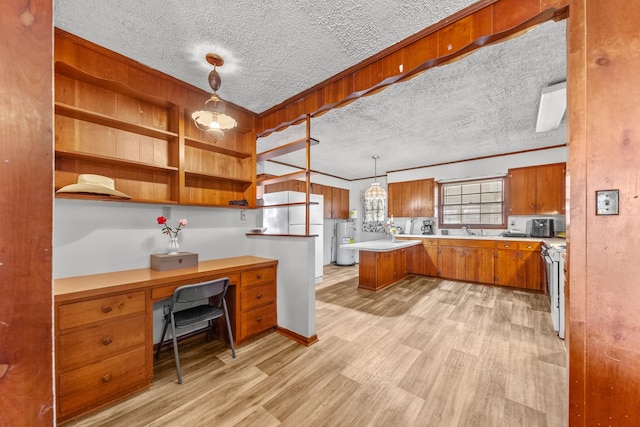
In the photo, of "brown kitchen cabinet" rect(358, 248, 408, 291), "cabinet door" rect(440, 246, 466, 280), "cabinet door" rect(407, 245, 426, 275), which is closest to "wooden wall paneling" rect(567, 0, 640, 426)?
"brown kitchen cabinet" rect(358, 248, 408, 291)

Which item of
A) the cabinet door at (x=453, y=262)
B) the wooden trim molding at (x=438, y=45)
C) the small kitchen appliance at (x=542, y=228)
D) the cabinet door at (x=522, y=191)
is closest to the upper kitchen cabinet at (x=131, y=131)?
the wooden trim molding at (x=438, y=45)

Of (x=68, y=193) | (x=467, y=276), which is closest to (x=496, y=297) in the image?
(x=467, y=276)

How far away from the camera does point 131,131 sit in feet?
7.22

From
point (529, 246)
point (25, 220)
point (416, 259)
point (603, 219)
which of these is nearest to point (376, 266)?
point (416, 259)

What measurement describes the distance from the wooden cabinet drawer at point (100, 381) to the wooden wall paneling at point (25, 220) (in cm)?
146

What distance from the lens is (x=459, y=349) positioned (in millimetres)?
2322

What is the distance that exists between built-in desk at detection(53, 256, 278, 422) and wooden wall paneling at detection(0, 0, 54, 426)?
52.9 inches

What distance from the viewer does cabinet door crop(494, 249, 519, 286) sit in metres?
4.23

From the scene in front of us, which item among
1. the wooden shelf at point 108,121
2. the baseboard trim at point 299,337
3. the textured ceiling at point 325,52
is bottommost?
the baseboard trim at point 299,337

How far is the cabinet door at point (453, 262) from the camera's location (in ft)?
15.5

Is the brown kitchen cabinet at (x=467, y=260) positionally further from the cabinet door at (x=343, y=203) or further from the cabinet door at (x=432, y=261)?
the cabinet door at (x=343, y=203)

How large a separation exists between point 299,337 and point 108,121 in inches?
98.0

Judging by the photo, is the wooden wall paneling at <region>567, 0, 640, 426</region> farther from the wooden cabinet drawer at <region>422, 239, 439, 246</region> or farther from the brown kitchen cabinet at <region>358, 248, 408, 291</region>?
the wooden cabinet drawer at <region>422, 239, 439, 246</region>

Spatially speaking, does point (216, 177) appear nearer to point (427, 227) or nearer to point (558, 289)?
point (558, 289)
